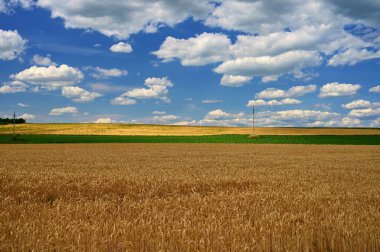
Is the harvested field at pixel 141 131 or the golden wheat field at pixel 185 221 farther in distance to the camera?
the harvested field at pixel 141 131

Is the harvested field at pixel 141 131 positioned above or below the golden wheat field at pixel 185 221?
above

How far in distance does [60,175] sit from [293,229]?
11322mm

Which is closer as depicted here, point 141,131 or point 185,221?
point 185,221

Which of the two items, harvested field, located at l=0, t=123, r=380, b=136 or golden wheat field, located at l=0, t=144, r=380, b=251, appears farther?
harvested field, located at l=0, t=123, r=380, b=136

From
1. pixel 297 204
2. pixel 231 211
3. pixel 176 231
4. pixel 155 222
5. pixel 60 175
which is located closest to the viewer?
pixel 176 231

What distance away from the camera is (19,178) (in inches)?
555

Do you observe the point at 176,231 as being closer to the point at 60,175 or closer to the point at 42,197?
the point at 42,197

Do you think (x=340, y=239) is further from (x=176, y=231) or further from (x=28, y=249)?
(x=28, y=249)

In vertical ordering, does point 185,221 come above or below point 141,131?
below

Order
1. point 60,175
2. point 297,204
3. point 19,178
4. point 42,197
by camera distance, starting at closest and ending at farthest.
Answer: point 297,204 < point 42,197 < point 19,178 < point 60,175

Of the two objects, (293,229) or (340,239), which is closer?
(340,239)

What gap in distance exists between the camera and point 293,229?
630 cm

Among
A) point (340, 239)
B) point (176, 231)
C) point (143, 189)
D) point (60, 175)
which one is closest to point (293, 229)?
point (340, 239)

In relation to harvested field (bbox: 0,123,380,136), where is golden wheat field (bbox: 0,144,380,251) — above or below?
below
